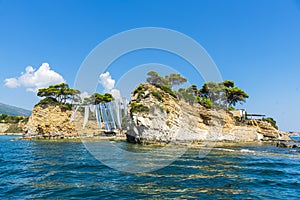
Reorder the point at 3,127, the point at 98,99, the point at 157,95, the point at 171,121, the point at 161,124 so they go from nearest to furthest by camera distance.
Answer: the point at 161,124, the point at 171,121, the point at 157,95, the point at 98,99, the point at 3,127

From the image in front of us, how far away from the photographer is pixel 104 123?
67938 mm

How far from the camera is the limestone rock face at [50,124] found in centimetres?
5559

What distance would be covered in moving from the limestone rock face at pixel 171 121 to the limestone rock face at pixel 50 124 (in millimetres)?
22995

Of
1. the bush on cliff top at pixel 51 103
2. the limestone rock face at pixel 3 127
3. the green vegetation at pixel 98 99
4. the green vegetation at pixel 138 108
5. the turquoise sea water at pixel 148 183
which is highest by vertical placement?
the green vegetation at pixel 98 99

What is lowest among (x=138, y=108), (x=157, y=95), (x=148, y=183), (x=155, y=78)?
(x=148, y=183)

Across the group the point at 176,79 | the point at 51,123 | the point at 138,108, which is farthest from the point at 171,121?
the point at 51,123

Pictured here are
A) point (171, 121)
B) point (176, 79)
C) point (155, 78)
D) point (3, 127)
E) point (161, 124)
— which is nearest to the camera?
point (161, 124)

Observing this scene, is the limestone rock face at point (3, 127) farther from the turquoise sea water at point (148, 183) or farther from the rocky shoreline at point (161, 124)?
the turquoise sea water at point (148, 183)

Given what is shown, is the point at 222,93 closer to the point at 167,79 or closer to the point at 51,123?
the point at 167,79

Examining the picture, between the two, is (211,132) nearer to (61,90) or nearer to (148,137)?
(148,137)

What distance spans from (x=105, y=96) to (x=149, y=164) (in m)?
53.6

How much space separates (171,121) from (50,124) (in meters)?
33.1

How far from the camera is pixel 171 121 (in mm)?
40625

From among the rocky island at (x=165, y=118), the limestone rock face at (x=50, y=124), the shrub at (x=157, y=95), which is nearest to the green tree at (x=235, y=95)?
the rocky island at (x=165, y=118)
